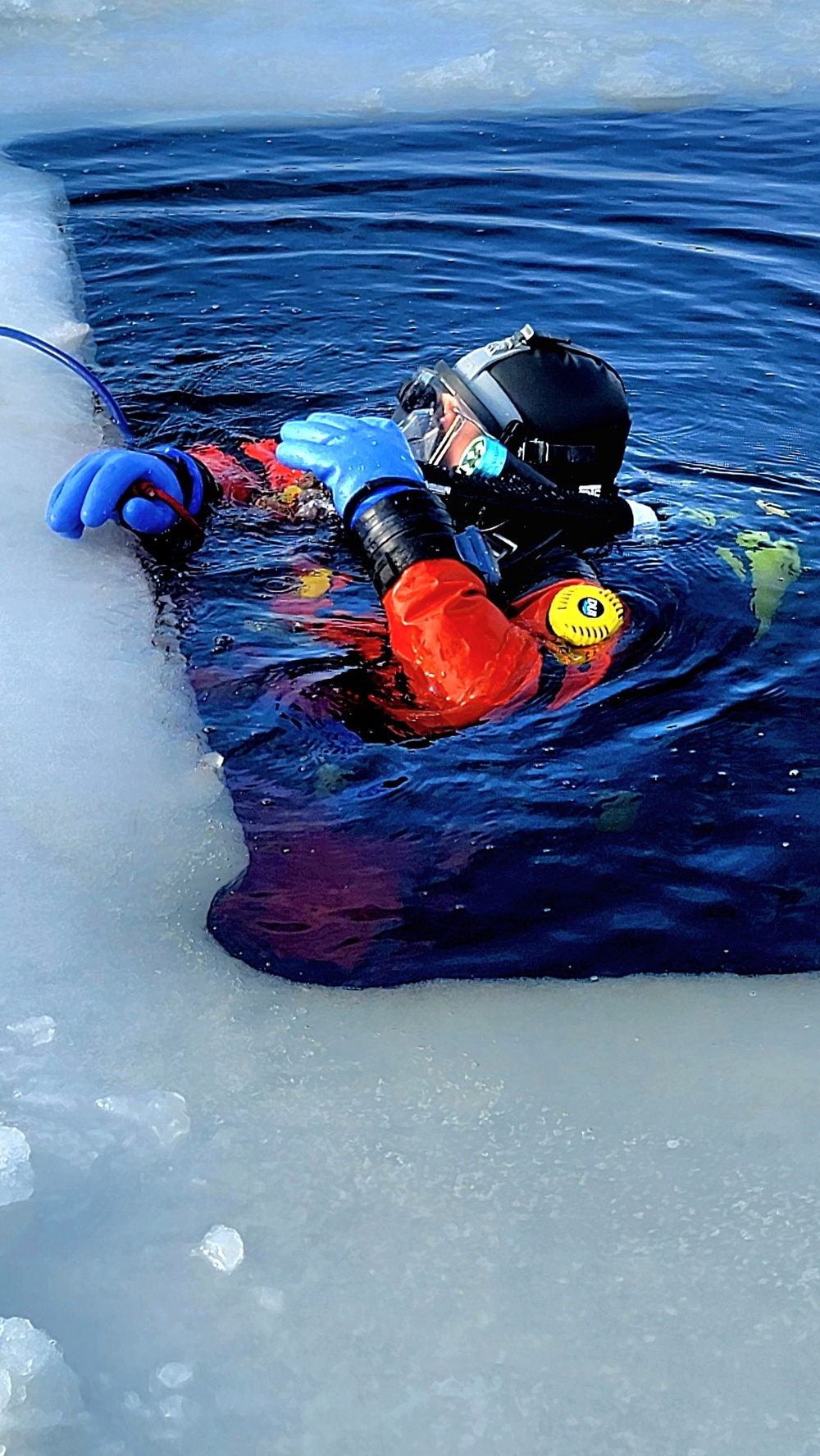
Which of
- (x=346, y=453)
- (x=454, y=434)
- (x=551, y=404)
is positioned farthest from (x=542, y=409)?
(x=346, y=453)

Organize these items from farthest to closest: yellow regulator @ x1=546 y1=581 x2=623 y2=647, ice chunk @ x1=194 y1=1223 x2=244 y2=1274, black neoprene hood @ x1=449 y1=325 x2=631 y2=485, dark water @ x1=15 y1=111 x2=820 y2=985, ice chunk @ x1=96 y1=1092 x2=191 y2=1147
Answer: black neoprene hood @ x1=449 y1=325 x2=631 y2=485 → yellow regulator @ x1=546 y1=581 x2=623 y2=647 → dark water @ x1=15 y1=111 x2=820 y2=985 → ice chunk @ x1=96 y1=1092 x2=191 y2=1147 → ice chunk @ x1=194 y1=1223 x2=244 y2=1274

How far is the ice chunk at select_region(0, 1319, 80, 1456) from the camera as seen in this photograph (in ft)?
4.45

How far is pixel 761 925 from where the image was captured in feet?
7.27

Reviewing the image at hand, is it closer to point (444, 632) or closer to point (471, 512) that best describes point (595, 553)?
point (471, 512)

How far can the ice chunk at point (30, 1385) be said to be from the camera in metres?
1.36

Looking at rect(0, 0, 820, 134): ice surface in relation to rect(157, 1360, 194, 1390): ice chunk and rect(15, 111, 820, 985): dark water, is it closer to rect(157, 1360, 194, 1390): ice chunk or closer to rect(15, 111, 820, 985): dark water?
rect(15, 111, 820, 985): dark water

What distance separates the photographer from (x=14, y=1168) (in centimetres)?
161

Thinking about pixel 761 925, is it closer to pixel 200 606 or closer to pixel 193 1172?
pixel 193 1172

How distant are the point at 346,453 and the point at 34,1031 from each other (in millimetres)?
1429

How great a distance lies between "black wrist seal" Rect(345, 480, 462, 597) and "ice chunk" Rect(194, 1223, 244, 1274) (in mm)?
1402

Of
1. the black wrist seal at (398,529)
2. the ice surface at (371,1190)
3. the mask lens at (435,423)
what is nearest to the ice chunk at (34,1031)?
the ice surface at (371,1190)

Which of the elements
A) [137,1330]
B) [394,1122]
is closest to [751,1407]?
[394,1122]

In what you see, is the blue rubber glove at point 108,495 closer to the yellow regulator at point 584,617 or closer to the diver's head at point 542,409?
the diver's head at point 542,409

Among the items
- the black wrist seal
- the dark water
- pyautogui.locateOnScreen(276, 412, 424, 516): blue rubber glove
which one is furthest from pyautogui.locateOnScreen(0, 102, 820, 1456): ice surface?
pyautogui.locateOnScreen(276, 412, 424, 516): blue rubber glove
